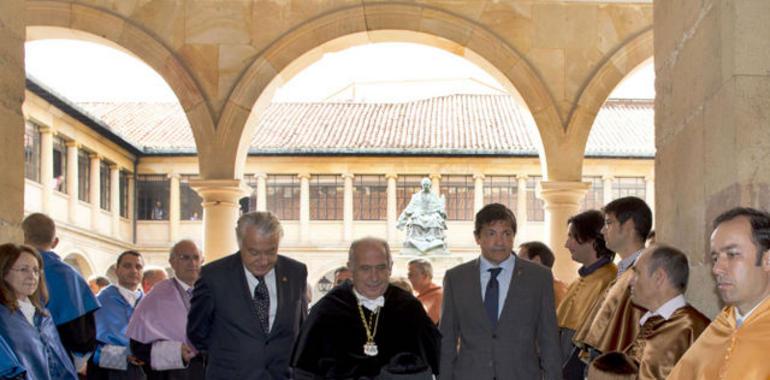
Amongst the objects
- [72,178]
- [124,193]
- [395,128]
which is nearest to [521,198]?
[395,128]

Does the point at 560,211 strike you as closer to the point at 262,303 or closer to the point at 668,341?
the point at 262,303

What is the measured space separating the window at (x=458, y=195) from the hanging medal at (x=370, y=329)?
30102mm

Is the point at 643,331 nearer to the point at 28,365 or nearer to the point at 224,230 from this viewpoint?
the point at 28,365

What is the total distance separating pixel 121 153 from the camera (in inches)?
1348

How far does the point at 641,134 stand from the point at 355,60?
15.9 metres

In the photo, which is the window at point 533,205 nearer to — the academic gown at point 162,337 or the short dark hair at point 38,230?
the academic gown at point 162,337

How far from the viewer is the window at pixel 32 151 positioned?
1066 inches

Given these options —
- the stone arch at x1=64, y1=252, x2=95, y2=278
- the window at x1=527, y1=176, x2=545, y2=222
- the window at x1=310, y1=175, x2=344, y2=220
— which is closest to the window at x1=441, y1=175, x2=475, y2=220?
the window at x1=527, y1=176, x2=545, y2=222

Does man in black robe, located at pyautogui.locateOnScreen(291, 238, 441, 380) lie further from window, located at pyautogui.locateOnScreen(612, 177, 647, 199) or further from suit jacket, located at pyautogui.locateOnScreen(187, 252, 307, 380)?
window, located at pyautogui.locateOnScreen(612, 177, 647, 199)

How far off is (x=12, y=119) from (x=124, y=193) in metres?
30.8

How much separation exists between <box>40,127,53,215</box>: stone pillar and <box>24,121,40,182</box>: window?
0.35 feet

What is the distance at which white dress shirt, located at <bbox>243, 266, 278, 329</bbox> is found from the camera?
4676 millimetres

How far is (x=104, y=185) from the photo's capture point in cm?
3347

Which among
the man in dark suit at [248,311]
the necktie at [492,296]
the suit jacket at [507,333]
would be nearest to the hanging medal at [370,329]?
the man in dark suit at [248,311]
